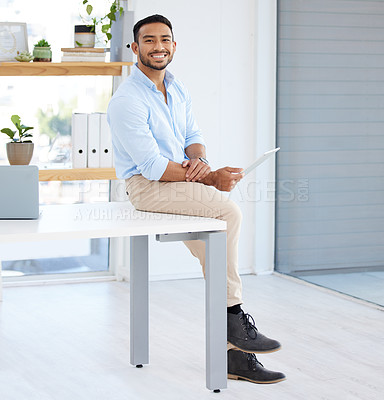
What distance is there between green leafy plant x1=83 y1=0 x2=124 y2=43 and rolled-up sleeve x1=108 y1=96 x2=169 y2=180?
1.46 m

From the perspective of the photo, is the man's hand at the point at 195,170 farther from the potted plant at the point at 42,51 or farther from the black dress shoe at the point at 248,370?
the potted plant at the point at 42,51

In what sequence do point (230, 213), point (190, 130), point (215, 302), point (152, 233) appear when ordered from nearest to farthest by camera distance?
point (152, 233)
point (215, 302)
point (230, 213)
point (190, 130)

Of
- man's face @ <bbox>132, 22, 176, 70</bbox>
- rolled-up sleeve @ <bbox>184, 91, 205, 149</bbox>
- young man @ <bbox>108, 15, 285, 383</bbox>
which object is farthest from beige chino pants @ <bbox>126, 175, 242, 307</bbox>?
man's face @ <bbox>132, 22, 176, 70</bbox>

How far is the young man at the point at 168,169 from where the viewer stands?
8.55ft

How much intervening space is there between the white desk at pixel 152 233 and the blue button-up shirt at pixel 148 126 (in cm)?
19

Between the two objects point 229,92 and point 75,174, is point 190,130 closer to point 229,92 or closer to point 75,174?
point 75,174

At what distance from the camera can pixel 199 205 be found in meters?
2.61

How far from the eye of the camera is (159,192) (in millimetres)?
2684

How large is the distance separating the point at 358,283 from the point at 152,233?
75.2 inches

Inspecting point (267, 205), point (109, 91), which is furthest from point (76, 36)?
point (267, 205)

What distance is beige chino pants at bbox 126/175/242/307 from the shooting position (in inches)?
102

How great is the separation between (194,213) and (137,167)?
304mm

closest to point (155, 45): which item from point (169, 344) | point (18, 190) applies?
point (18, 190)

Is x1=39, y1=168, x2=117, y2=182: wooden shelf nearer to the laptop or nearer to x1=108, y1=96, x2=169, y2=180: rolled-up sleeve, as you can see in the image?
x1=108, y1=96, x2=169, y2=180: rolled-up sleeve
